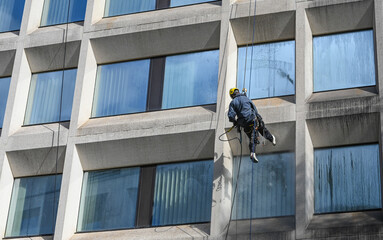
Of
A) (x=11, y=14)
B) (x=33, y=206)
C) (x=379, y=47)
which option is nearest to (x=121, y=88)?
(x=33, y=206)

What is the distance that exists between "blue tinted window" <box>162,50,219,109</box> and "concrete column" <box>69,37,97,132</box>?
Result: 96.5 inches

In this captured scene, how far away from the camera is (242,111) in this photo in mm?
21109

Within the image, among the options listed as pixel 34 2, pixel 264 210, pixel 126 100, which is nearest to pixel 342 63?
pixel 264 210

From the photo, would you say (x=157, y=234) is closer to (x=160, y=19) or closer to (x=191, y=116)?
(x=191, y=116)

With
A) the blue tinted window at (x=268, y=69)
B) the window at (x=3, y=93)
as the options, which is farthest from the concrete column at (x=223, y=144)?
the window at (x=3, y=93)

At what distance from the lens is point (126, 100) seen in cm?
2539

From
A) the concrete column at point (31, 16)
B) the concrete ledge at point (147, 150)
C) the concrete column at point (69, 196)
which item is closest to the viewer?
the concrete column at point (69, 196)

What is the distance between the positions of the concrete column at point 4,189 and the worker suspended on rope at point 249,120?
26.0ft

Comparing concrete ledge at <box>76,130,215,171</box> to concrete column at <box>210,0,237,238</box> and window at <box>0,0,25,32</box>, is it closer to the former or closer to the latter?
concrete column at <box>210,0,237,238</box>

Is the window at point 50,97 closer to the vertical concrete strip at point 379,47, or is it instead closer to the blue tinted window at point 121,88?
the blue tinted window at point 121,88

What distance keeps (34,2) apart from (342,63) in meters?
11.1

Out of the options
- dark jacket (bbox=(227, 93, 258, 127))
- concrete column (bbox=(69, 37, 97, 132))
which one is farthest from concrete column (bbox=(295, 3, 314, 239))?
concrete column (bbox=(69, 37, 97, 132))

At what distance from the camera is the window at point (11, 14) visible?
27766 millimetres

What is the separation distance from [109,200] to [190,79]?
4673 mm
